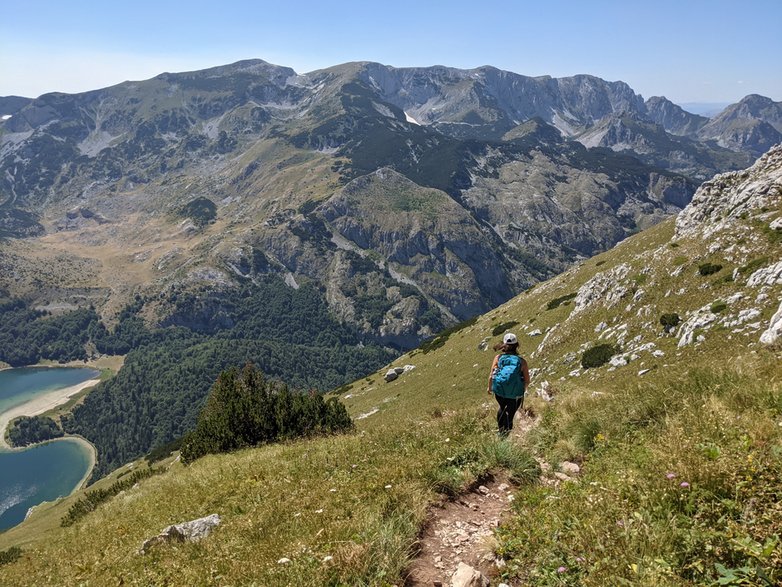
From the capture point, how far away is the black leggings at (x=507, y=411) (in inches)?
531

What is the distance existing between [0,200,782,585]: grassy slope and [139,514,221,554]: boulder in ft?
1.07

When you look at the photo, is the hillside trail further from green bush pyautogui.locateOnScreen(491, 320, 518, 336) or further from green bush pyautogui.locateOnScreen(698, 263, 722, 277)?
green bush pyautogui.locateOnScreen(491, 320, 518, 336)

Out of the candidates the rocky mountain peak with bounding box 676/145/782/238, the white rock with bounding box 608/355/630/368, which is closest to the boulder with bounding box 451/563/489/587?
the white rock with bounding box 608/355/630/368

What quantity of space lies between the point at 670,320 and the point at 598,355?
666 centimetres

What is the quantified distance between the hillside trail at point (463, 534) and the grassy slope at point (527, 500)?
0.31 metres

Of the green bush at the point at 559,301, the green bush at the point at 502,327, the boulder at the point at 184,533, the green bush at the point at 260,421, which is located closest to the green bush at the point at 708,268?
the green bush at the point at 559,301

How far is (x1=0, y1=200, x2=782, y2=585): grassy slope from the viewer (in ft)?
18.6

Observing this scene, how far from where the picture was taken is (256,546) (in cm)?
817

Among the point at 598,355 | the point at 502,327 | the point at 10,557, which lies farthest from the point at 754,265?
the point at 10,557

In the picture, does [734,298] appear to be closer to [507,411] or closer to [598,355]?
[598,355]

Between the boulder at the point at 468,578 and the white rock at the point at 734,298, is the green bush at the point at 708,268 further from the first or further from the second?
the boulder at the point at 468,578

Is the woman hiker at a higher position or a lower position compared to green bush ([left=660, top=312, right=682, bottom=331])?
higher

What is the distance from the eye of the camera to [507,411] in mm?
13641

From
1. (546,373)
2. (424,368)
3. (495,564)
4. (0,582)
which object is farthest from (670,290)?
(0,582)
